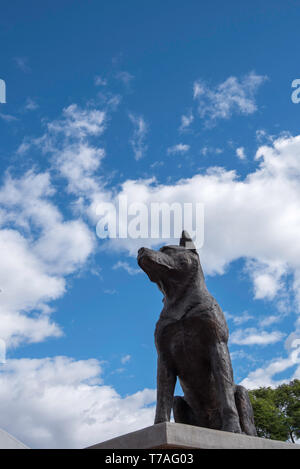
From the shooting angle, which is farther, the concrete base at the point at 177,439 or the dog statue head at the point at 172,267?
the dog statue head at the point at 172,267

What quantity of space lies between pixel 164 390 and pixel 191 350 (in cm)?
61

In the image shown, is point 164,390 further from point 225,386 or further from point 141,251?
point 141,251

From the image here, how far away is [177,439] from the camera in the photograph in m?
4.42

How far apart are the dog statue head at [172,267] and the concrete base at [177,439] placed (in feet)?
7.07

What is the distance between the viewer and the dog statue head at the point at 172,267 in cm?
643

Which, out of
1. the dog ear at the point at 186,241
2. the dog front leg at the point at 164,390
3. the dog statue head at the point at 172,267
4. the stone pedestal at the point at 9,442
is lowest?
the stone pedestal at the point at 9,442

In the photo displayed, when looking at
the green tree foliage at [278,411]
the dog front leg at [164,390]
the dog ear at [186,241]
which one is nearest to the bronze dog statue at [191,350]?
the dog front leg at [164,390]

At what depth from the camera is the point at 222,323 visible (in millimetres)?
6230

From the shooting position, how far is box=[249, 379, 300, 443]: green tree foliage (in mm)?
30453

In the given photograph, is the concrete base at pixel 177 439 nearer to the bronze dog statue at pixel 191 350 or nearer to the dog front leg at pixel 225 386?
the dog front leg at pixel 225 386

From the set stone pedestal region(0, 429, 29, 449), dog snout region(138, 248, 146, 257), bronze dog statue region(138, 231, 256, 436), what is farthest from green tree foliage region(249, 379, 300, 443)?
stone pedestal region(0, 429, 29, 449)

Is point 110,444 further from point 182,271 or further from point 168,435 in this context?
point 182,271

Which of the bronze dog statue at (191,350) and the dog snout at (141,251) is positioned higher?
the dog snout at (141,251)
